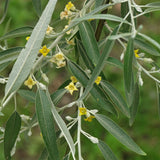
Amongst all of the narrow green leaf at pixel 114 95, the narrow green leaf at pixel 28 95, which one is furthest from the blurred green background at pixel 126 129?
the narrow green leaf at pixel 114 95

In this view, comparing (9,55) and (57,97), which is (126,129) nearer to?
(57,97)

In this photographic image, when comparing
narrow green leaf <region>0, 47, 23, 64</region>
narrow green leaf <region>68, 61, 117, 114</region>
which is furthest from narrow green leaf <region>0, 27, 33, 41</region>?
narrow green leaf <region>68, 61, 117, 114</region>

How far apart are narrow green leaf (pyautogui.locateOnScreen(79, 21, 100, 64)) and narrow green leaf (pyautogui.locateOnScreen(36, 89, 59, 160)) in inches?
6.9

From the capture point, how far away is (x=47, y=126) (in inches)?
31.6

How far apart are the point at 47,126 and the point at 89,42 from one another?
0.81ft

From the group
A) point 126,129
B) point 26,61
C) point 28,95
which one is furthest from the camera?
point 126,129

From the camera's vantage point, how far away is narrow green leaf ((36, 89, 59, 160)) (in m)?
0.79

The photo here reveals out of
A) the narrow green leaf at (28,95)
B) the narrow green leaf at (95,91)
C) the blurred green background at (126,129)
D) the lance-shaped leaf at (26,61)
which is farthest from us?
the blurred green background at (126,129)

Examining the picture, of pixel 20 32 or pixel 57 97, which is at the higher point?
pixel 20 32

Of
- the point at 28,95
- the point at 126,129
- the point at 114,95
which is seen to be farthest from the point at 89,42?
the point at 126,129

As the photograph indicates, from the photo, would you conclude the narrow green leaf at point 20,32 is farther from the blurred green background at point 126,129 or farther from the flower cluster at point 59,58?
the blurred green background at point 126,129

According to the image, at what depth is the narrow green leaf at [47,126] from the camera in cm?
79

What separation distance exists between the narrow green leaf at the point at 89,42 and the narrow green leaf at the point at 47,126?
176 millimetres

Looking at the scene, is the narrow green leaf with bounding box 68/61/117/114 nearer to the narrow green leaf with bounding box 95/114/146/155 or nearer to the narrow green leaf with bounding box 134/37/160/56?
the narrow green leaf with bounding box 95/114/146/155
